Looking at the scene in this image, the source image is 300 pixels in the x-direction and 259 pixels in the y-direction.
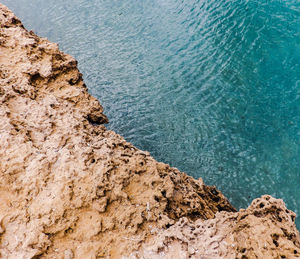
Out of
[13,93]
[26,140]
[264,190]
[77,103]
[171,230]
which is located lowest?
[171,230]

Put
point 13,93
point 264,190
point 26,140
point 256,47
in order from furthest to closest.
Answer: point 256,47, point 264,190, point 13,93, point 26,140

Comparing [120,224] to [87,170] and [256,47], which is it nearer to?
[87,170]

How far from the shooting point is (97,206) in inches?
128

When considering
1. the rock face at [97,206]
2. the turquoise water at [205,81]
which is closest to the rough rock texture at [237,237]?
the rock face at [97,206]

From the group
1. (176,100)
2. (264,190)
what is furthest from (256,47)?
(264,190)

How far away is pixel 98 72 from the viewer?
36.6ft

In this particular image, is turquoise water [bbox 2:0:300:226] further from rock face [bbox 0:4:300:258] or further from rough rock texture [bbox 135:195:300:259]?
rough rock texture [bbox 135:195:300:259]

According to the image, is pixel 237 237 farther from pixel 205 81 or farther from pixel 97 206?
pixel 205 81

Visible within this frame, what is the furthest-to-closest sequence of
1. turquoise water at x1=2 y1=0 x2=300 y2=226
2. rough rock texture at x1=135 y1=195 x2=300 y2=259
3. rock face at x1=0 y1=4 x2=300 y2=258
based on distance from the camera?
turquoise water at x1=2 y1=0 x2=300 y2=226
rock face at x1=0 y1=4 x2=300 y2=258
rough rock texture at x1=135 y1=195 x2=300 y2=259

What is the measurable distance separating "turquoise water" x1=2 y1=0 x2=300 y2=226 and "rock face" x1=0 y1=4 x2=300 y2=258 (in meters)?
3.44

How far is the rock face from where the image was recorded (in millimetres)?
2908

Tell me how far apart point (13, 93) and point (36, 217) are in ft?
8.58

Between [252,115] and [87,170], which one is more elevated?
[252,115]

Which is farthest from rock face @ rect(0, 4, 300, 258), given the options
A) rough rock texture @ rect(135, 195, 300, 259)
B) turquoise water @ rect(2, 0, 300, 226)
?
turquoise water @ rect(2, 0, 300, 226)
